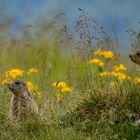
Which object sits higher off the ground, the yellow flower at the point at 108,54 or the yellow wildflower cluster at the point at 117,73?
the yellow flower at the point at 108,54

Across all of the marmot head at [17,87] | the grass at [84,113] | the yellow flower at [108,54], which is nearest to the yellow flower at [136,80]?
the grass at [84,113]

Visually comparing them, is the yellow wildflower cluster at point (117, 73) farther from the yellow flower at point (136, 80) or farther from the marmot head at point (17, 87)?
the marmot head at point (17, 87)

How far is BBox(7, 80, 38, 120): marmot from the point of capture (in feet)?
34.6

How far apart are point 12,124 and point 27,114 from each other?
0.78 m

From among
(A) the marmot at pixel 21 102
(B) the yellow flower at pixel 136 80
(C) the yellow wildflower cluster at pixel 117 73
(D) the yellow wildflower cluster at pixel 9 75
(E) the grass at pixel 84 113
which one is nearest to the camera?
(E) the grass at pixel 84 113

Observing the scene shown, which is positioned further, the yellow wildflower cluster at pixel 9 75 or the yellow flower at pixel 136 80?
the yellow wildflower cluster at pixel 9 75

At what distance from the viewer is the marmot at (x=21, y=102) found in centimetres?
1054

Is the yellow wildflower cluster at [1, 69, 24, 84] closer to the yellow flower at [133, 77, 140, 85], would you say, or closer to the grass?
the grass

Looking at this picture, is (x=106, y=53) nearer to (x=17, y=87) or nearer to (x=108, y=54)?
(x=108, y=54)

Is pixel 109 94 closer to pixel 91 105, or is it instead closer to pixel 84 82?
pixel 91 105

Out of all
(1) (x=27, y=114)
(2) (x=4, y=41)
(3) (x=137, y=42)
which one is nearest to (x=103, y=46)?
(3) (x=137, y=42)

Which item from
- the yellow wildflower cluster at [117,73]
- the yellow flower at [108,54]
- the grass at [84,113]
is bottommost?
the grass at [84,113]

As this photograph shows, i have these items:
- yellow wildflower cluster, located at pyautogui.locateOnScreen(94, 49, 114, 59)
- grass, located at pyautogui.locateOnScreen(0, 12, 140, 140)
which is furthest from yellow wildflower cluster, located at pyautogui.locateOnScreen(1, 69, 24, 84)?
yellow wildflower cluster, located at pyautogui.locateOnScreen(94, 49, 114, 59)

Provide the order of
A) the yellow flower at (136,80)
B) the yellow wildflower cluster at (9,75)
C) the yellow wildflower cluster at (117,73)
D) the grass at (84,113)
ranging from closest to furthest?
the grass at (84,113)
the yellow flower at (136,80)
the yellow wildflower cluster at (117,73)
the yellow wildflower cluster at (9,75)
